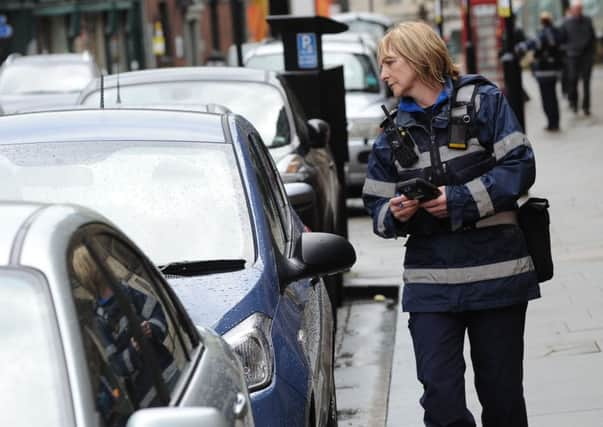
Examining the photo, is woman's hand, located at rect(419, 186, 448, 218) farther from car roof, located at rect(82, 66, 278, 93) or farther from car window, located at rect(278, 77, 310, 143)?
car roof, located at rect(82, 66, 278, 93)

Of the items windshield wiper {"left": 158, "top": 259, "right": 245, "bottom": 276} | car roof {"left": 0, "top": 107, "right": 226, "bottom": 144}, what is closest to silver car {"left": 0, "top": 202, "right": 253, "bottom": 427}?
windshield wiper {"left": 158, "top": 259, "right": 245, "bottom": 276}

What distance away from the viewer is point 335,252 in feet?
18.2

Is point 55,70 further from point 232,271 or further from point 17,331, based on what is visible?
point 17,331

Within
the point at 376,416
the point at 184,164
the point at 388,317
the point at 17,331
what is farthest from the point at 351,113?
the point at 17,331

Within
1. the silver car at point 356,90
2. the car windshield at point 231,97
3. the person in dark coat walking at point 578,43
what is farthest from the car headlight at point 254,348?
the person in dark coat walking at point 578,43

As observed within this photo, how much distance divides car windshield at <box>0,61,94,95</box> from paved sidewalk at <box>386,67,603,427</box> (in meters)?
10.7

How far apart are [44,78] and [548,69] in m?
7.85

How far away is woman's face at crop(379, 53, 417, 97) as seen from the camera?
5.50 meters

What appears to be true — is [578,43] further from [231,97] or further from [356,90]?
[231,97]

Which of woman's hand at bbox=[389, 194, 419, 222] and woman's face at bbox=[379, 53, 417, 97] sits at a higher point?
woman's face at bbox=[379, 53, 417, 97]

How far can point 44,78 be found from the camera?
25.8 m

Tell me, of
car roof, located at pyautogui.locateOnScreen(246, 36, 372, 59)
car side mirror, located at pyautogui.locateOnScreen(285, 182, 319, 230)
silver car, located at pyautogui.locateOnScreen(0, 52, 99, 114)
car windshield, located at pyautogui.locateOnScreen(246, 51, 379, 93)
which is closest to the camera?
car side mirror, located at pyautogui.locateOnScreen(285, 182, 319, 230)

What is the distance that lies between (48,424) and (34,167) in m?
2.96

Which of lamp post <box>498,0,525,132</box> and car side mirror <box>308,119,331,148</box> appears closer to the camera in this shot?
car side mirror <box>308,119,331,148</box>
